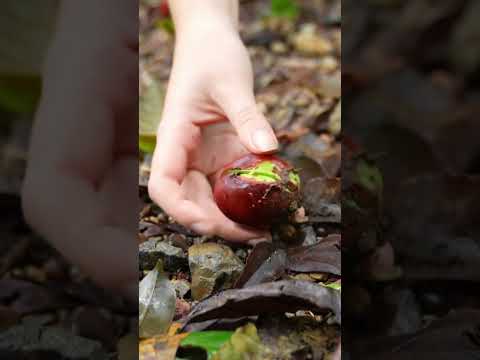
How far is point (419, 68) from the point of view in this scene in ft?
4.84

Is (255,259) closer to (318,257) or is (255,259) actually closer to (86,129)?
(318,257)

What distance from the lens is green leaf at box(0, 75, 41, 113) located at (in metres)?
0.65

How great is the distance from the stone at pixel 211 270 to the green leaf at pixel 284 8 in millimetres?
407

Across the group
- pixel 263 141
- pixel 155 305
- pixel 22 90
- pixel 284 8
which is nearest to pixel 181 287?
pixel 155 305

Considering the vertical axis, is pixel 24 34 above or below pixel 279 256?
above

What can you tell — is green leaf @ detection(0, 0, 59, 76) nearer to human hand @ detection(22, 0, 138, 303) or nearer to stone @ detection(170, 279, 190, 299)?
human hand @ detection(22, 0, 138, 303)

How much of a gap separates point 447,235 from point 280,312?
296 mm

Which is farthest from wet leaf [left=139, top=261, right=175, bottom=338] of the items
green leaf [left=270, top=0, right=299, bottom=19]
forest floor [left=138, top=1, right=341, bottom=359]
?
green leaf [left=270, top=0, right=299, bottom=19]

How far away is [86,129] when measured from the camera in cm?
61

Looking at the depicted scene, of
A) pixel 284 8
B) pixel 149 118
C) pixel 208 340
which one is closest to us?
pixel 208 340

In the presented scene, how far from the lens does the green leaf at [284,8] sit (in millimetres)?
847

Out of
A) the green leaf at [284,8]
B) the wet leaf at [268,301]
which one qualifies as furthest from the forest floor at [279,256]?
the green leaf at [284,8]

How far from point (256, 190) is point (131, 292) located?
0.50ft

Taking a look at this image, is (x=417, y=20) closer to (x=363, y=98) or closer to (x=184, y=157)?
(x=363, y=98)
